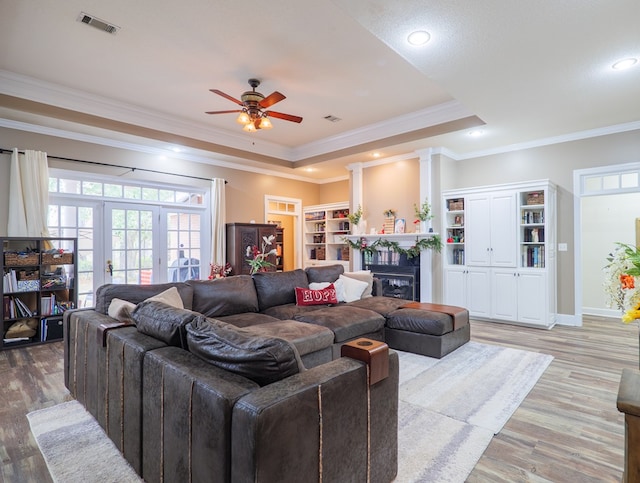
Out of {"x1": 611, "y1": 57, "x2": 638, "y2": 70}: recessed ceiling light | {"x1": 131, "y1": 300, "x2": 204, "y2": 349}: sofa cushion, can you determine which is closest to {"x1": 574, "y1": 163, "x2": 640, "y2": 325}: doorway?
{"x1": 611, "y1": 57, "x2": 638, "y2": 70}: recessed ceiling light

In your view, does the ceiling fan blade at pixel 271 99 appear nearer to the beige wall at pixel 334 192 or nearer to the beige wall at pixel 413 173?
the beige wall at pixel 413 173

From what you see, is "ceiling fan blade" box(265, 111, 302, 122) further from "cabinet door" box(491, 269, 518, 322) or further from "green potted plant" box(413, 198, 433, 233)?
"cabinet door" box(491, 269, 518, 322)

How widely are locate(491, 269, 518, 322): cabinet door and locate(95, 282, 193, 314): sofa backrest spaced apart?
175 inches

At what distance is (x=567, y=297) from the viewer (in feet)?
17.5

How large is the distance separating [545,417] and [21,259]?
5623 mm

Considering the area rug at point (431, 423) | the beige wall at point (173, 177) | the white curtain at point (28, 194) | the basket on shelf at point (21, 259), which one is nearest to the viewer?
the area rug at point (431, 423)

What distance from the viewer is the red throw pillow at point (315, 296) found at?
4.35m

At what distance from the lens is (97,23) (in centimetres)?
304

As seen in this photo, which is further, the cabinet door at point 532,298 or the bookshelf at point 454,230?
the bookshelf at point 454,230

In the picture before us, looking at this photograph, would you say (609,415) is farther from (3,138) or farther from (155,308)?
(3,138)

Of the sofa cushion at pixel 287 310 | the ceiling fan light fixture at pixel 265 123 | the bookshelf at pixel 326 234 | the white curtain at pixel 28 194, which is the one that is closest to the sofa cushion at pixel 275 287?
the sofa cushion at pixel 287 310

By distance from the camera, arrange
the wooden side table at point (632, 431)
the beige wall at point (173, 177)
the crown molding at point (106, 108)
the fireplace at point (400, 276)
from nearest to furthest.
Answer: the wooden side table at point (632, 431), the crown molding at point (106, 108), the beige wall at point (173, 177), the fireplace at point (400, 276)

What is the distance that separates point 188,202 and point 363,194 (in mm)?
3252

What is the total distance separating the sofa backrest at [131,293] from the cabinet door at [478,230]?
4.34 m
